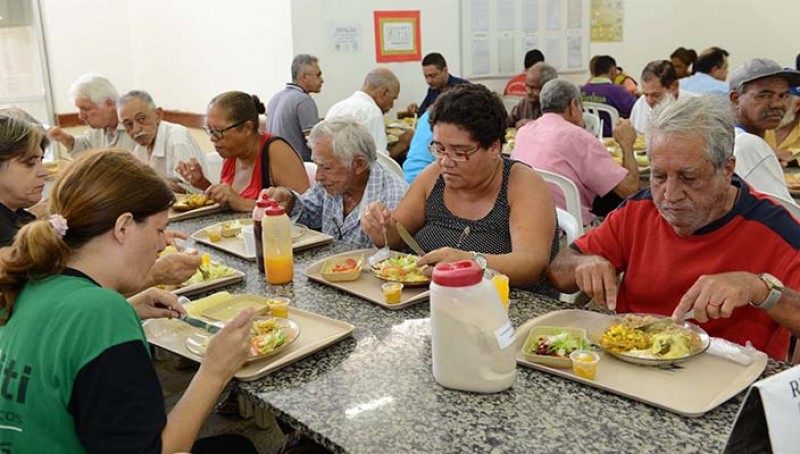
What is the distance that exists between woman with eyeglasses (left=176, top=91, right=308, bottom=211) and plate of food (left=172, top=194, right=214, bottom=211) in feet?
0.16

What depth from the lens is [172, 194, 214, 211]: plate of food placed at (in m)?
3.09

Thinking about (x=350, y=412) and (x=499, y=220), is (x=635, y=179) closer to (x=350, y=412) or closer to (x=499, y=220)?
(x=499, y=220)

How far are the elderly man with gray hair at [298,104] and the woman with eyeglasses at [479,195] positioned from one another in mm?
2923

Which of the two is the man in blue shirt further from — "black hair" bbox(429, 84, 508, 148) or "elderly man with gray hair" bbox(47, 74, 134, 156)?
"black hair" bbox(429, 84, 508, 148)

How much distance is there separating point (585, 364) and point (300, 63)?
163 inches

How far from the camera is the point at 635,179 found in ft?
11.8

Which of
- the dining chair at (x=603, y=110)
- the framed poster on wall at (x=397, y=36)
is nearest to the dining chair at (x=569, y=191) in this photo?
the framed poster on wall at (x=397, y=36)

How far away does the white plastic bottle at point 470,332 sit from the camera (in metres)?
1.31

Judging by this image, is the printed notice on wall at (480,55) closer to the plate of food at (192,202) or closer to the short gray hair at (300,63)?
the short gray hair at (300,63)

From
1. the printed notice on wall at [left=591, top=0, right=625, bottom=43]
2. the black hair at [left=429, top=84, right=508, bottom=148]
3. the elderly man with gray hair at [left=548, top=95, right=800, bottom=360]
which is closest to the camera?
the elderly man with gray hair at [left=548, top=95, right=800, bottom=360]

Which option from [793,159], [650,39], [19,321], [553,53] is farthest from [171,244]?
[650,39]

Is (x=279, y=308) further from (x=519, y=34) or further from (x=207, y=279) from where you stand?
(x=519, y=34)

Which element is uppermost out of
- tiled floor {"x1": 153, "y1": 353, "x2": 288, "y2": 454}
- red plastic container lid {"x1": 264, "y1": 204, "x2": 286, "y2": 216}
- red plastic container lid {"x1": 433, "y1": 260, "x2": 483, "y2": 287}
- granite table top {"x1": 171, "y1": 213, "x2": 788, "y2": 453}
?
red plastic container lid {"x1": 433, "y1": 260, "x2": 483, "y2": 287}

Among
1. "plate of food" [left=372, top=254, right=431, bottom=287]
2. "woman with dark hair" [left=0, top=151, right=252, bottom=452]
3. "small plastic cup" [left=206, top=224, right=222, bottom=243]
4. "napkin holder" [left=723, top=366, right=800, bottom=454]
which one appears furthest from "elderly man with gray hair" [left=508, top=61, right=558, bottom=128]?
"napkin holder" [left=723, top=366, right=800, bottom=454]
